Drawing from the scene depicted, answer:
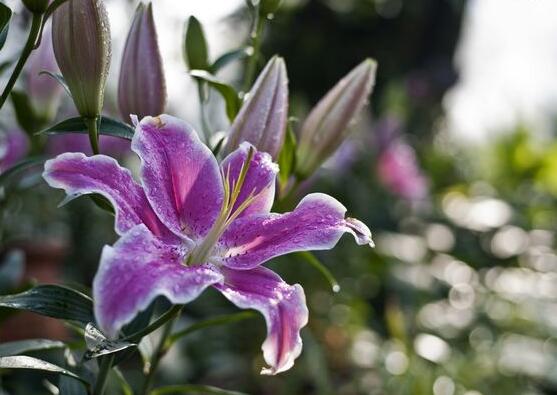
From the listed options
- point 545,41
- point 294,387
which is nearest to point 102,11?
point 294,387

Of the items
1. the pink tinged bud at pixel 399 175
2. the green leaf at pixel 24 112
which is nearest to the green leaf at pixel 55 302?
the green leaf at pixel 24 112

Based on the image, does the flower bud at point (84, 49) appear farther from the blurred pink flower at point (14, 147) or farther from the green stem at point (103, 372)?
the blurred pink flower at point (14, 147)

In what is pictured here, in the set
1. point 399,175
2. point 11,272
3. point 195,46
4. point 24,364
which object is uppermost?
point 195,46

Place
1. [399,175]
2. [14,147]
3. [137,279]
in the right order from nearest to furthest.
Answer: [137,279], [14,147], [399,175]

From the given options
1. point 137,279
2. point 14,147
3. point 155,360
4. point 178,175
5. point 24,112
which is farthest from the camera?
point 14,147

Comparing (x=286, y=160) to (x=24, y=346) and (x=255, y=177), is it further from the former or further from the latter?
(x=24, y=346)

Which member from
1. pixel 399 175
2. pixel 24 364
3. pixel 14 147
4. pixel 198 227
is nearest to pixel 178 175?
pixel 198 227
